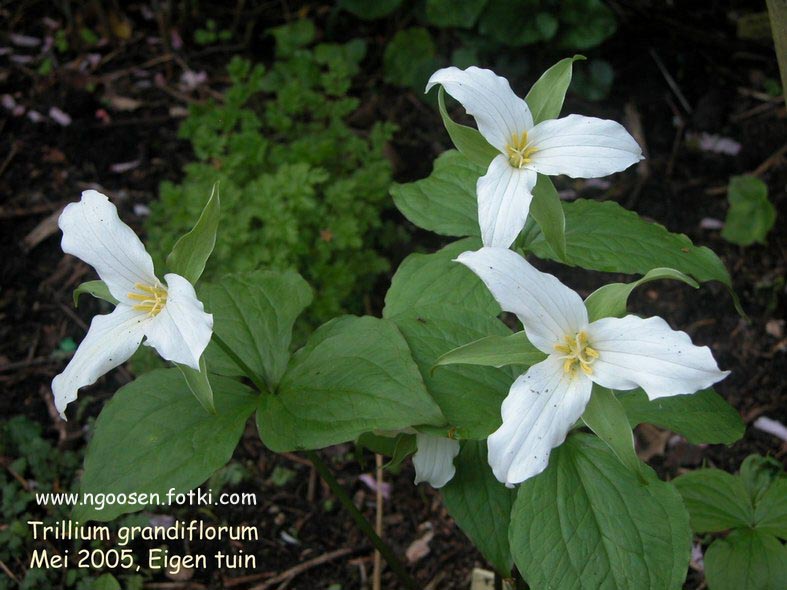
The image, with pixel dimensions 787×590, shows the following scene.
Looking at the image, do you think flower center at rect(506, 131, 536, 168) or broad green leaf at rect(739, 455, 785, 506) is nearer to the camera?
flower center at rect(506, 131, 536, 168)

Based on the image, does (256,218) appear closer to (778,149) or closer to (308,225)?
(308,225)

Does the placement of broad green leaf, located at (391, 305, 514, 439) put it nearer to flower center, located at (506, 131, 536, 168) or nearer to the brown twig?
flower center, located at (506, 131, 536, 168)

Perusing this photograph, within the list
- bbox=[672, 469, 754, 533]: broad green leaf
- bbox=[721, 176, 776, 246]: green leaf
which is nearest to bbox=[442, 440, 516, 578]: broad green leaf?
bbox=[672, 469, 754, 533]: broad green leaf

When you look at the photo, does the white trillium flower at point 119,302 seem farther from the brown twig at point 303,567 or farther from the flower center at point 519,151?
the brown twig at point 303,567

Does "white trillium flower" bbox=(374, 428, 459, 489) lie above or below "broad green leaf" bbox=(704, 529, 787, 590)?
above

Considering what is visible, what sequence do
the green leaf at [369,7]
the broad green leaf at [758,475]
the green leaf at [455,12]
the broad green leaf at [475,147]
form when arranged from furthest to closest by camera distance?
the green leaf at [369,7] → the green leaf at [455,12] → the broad green leaf at [758,475] → the broad green leaf at [475,147]

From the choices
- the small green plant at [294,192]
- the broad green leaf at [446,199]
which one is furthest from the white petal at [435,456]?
the small green plant at [294,192]


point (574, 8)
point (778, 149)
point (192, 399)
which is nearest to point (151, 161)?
point (574, 8)
